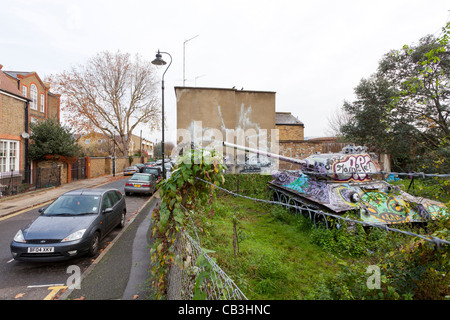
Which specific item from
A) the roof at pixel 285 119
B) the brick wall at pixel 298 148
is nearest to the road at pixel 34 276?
the brick wall at pixel 298 148

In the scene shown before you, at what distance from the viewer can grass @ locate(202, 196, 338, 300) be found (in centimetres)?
355

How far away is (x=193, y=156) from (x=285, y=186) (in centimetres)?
694

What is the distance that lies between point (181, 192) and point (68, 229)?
392cm

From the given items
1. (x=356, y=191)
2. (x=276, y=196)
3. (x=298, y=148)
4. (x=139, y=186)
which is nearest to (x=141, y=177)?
(x=139, y=186)

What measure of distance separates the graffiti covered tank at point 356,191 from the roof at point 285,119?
17925mm

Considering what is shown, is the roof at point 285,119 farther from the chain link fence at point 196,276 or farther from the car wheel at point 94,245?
the chain link fence at point 196,276

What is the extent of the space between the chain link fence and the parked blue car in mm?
3245

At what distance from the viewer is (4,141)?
14633mm

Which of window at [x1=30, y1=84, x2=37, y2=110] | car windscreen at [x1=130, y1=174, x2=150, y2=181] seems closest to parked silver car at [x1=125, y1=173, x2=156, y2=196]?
car windscreen at [x1=130, y1=174, x2=150, y2=181]

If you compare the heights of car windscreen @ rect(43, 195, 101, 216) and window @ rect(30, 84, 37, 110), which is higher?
window @ rect(30, 84, 37, 110)

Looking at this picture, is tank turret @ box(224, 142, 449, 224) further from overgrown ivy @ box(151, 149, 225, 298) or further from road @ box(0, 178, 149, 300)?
road @ box(0, 178, 149, 300)

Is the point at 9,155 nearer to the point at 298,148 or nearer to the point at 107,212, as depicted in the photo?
the point at 107,212

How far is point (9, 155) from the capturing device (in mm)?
14984
